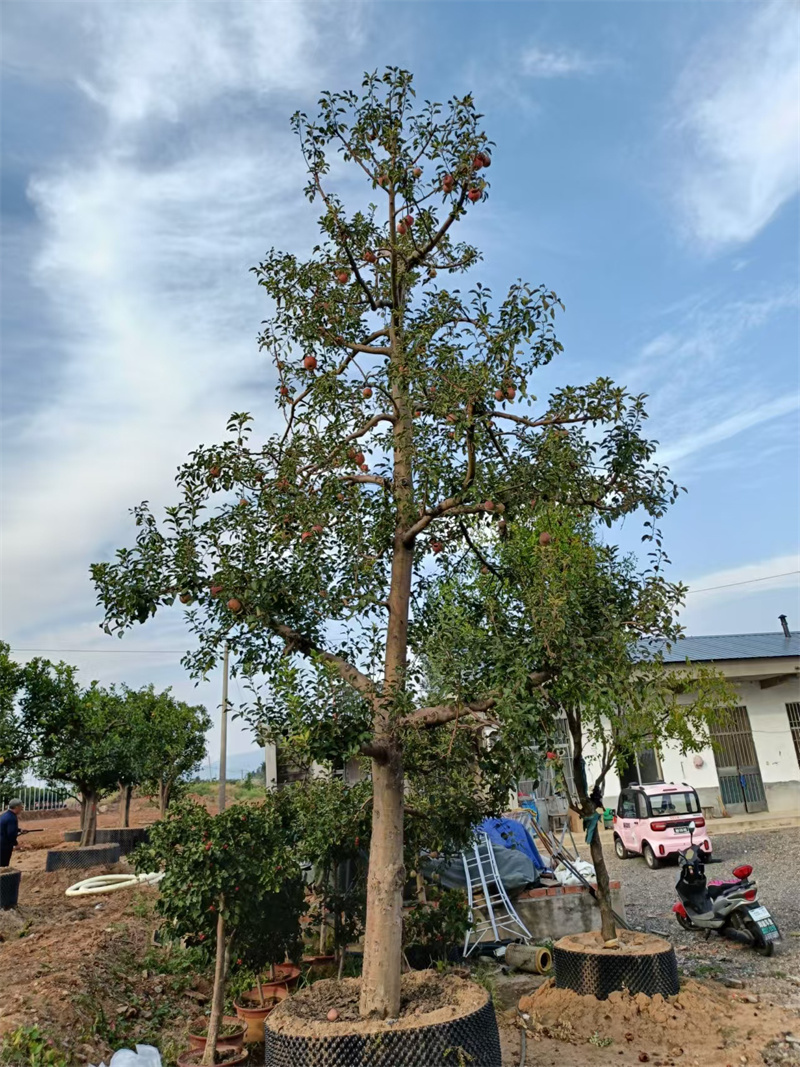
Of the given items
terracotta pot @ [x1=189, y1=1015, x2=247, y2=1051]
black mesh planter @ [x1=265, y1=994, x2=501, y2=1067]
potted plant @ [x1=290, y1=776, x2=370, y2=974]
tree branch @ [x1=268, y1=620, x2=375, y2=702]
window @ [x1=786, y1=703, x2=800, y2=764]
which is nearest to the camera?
black mesh planter @ [x1=265, y1=994, x2=501, y2=1067]

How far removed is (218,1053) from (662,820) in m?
9.73

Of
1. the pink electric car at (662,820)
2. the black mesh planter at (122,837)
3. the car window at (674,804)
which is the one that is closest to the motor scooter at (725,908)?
the pink electric car at (662,820)

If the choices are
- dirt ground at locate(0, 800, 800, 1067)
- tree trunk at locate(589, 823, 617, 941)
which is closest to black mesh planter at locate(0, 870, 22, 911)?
dirt ground at locate(0, 800, 800, 1067)

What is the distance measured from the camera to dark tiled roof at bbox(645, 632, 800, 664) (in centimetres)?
1759

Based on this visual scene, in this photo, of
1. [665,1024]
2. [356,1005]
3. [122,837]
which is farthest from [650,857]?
[122,837]

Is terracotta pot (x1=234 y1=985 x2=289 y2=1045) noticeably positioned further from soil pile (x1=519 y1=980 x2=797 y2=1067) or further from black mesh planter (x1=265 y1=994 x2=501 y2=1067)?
soil pile (x1=519 y1=980 x2=797 y2=1067)

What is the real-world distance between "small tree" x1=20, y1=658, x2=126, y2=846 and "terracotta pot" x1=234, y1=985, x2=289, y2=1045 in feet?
27.7

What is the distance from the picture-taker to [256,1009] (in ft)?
19.1

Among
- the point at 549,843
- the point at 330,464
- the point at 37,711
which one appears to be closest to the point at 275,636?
the point at 330,464

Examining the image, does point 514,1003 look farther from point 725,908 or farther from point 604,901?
point 725,908

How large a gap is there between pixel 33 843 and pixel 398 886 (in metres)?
20.2

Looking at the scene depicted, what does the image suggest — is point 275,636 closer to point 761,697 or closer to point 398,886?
point 398,886

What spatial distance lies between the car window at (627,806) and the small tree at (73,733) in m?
9.48

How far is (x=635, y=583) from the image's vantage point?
5.12 m
